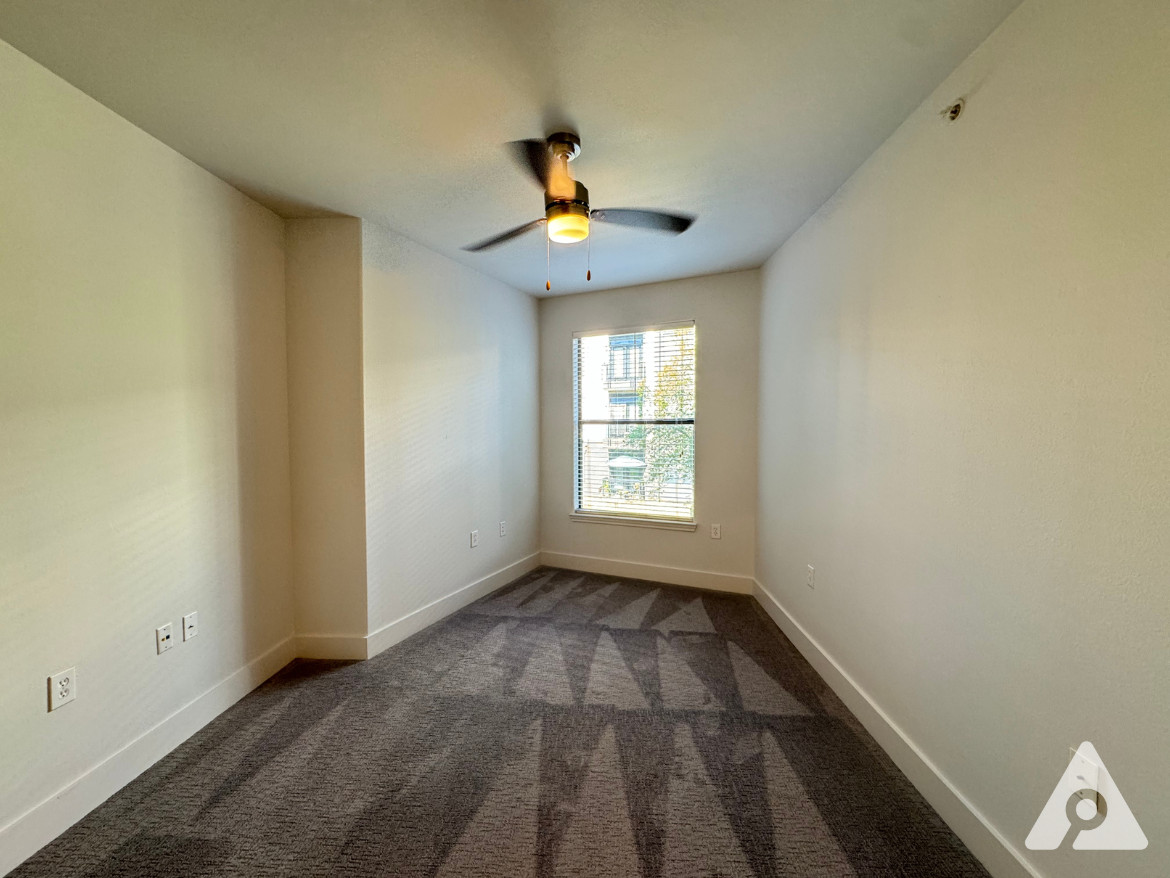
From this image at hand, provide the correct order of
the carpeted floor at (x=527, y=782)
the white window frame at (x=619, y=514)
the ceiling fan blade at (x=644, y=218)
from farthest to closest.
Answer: the white window frame at (x=619, y=514) < the ceiling fan blade at (x=644, y=218) < the carpeted floor at (x=527, y=782)

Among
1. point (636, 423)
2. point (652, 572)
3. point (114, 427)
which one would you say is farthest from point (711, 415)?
point (114, 427)

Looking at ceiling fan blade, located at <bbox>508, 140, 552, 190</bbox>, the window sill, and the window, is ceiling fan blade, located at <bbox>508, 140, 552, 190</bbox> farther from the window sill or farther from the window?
the window sill

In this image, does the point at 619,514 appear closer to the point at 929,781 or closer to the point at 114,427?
the point at 929,781

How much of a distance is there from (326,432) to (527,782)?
6.56 feet

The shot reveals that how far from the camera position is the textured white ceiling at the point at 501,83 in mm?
1237

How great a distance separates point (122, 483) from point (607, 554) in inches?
123

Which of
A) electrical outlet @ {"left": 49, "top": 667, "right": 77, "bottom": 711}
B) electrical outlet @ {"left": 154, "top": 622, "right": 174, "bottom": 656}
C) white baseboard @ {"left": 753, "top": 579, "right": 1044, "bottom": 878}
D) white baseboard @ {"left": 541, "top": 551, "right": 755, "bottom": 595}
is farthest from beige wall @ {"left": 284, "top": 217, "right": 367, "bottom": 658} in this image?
white baseboard @ {"left": 753, "top": 579, "right": 1044, "bottom": 878}

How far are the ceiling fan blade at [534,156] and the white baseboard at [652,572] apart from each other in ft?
9.76

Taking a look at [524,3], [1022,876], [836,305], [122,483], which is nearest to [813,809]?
[1022,876]

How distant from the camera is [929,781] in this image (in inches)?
60.9

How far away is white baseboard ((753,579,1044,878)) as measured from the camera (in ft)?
4.15

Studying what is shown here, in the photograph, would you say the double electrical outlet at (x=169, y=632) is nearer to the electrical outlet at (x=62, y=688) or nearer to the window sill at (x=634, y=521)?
the electrical outlet at (x=62, y=688)

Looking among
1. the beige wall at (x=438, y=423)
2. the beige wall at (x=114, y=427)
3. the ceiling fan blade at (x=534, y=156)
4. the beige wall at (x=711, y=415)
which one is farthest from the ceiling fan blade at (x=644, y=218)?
the beige wall at (x=114, y=427)

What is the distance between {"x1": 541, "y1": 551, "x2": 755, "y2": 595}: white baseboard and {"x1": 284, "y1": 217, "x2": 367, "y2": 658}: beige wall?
1.93 meters
